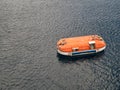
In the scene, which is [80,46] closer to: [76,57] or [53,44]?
[76,57]

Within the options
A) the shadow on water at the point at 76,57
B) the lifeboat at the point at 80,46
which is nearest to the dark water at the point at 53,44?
the shadow on water at the point at 76,57

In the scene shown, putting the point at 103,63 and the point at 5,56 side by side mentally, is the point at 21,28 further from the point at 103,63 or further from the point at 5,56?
the point at 103,63

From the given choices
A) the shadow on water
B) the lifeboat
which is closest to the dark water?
the shadow on water

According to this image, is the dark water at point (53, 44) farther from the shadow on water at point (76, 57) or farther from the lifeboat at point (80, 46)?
the lifeboat at point (80, 46)

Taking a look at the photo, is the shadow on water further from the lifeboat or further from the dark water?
the lifeboat

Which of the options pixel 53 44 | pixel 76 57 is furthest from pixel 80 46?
pixel 53 44

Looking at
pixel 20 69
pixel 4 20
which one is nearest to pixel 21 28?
pixel 4 20
